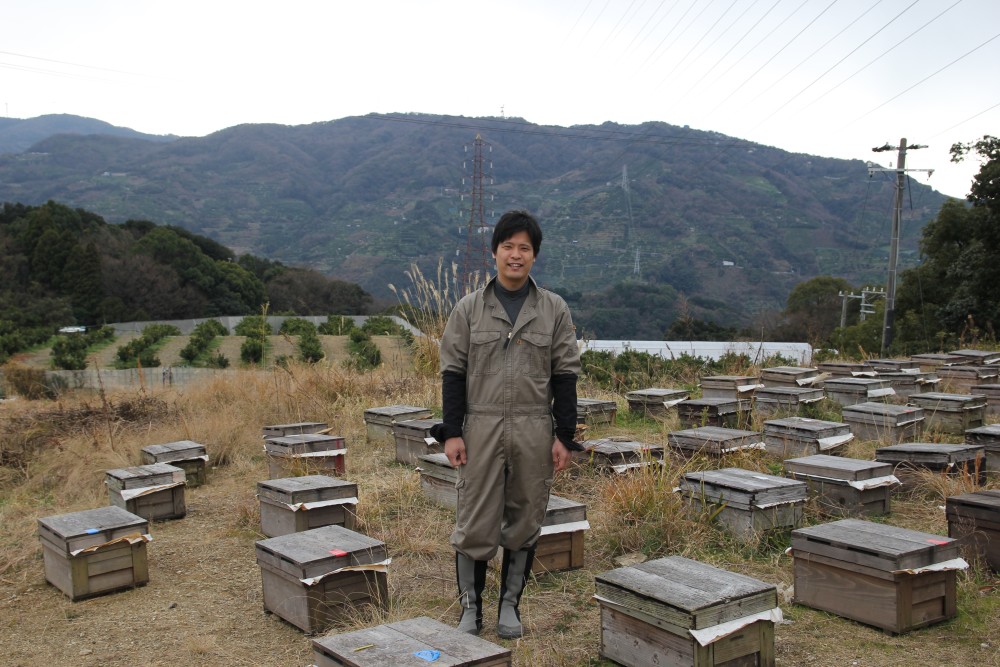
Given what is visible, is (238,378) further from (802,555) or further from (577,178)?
(577,178)

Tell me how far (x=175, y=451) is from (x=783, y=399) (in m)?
5.38

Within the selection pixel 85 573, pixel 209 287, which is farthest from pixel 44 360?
pixel 209 287

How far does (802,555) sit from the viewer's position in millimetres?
3598

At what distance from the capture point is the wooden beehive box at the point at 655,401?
8234mm

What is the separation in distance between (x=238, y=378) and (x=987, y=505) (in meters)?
8.48

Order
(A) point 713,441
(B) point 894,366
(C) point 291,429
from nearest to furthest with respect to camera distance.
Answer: (A) point 713,441 → (C) point 291,429 → (B) point 894,366

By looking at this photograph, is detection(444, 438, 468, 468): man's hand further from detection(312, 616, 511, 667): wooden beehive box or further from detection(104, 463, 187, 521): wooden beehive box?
detection(104, 463, 187, 521): wooden beehive box

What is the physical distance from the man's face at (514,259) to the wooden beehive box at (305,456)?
318 cm

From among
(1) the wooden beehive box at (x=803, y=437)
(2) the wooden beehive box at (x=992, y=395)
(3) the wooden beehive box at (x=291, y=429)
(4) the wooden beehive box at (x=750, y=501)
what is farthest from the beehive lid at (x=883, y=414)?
(3) the wooden beehive box at (x=291, y=429)

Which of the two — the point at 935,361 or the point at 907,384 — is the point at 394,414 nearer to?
the point at 907,384

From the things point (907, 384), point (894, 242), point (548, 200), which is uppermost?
point (548, 200)

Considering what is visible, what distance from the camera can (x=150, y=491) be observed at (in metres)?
5.35

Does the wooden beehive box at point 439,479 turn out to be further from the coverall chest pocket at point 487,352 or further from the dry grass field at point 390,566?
the coverall chest pocket at point 487,352

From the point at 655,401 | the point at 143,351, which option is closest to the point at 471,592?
Result: the point at 655,401
